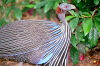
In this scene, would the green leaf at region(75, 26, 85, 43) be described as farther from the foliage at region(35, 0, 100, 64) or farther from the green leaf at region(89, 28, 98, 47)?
the green leaf at region(89, 28, 98, 47)

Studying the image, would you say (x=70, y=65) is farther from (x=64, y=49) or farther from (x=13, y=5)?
(x=13, y=5)

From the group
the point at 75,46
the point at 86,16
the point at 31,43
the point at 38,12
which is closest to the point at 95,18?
the point at 86,16

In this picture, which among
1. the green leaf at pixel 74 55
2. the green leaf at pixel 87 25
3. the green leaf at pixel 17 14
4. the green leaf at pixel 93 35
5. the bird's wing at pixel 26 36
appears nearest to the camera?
the bird's wing at pixel 26 36

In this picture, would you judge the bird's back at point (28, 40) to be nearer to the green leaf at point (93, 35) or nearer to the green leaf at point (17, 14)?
the green leaf at point (93, 35)

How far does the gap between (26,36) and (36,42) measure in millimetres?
121

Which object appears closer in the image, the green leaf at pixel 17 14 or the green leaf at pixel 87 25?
the green leaf at pixel 87 25

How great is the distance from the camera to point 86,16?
2965 millimetres

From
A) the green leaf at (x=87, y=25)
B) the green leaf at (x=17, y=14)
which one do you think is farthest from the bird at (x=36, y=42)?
the green leaf at (x=17, y=14)

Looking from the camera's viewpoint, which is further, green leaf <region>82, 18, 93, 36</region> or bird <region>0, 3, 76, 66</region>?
green leaf <region>82, 18, 93, 36</region>

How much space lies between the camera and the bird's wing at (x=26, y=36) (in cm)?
236

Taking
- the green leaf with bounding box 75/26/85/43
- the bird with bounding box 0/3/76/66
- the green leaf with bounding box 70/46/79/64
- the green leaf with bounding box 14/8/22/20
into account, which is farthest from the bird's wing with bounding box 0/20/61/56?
the green leaf with bounding box 14/8/22/20

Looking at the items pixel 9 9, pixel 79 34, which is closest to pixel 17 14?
pixel 9 9

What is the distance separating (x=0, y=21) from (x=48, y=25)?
1.30 m

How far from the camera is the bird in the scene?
2365mm
